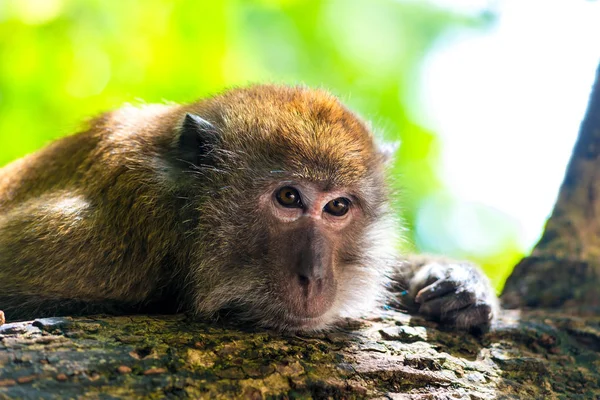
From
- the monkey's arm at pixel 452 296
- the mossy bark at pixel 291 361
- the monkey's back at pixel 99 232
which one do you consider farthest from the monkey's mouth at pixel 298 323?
the monkey's arm at pixel 452 296

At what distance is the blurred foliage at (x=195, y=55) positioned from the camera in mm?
9797

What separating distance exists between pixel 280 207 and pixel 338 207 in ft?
1.95

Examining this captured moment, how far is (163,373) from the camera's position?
329 centimetres

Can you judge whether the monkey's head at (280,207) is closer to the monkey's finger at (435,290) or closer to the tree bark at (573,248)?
the monkey's finger at (435,290)

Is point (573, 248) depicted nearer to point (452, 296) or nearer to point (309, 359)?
point (452, 296)

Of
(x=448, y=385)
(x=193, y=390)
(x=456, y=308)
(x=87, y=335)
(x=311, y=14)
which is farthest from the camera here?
(x=311, y=14)

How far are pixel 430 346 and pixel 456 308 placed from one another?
0.69 metres

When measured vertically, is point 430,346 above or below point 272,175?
below

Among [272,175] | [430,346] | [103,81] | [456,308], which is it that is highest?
[103,81]

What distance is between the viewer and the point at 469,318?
510 centimetres

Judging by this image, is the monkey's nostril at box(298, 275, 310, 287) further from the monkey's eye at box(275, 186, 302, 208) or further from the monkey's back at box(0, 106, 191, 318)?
the monkey's back at box(0, 106, 191, 318)

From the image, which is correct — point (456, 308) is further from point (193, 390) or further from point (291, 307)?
point (193, 390)

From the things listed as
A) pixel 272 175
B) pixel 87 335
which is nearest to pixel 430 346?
pixel 272 175

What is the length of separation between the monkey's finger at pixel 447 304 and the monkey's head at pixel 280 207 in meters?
0.56
